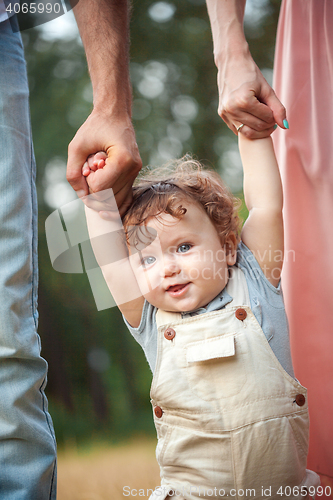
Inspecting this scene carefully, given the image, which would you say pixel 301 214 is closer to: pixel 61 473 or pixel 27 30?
pixel 61 473

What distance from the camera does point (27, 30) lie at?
76.5 inches

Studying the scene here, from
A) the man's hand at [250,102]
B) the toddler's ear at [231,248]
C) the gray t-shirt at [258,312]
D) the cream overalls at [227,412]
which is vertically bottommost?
the cream overalls at [227,412]

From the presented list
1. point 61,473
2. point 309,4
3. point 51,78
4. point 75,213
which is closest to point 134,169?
point 75,213

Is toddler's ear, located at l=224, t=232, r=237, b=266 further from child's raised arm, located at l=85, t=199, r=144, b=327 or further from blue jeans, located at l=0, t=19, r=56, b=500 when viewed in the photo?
blue jeans, located at l=0, t=19, r=56, b=500

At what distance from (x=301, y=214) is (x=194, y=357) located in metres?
0.41

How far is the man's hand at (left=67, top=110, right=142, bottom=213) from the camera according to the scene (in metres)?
0.61

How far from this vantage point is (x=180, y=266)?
2.15 feet

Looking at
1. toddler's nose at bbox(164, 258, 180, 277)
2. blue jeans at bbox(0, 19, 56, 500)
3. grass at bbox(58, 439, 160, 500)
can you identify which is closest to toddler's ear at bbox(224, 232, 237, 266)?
toddler's nose at bbox(164, 258, 180, 277)

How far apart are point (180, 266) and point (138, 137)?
1419 mm

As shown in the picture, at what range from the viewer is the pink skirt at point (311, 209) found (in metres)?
0.82

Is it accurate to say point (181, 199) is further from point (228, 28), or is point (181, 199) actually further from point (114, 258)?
point (228, 28)

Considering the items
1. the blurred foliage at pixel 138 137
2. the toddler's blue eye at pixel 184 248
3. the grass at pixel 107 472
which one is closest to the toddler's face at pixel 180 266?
the toddler's blue eye at pixel 184 248

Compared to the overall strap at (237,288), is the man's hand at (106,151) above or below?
above

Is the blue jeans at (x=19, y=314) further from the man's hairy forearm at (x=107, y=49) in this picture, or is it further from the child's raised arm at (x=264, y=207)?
the child's raised arm at (x=264, y=207)
